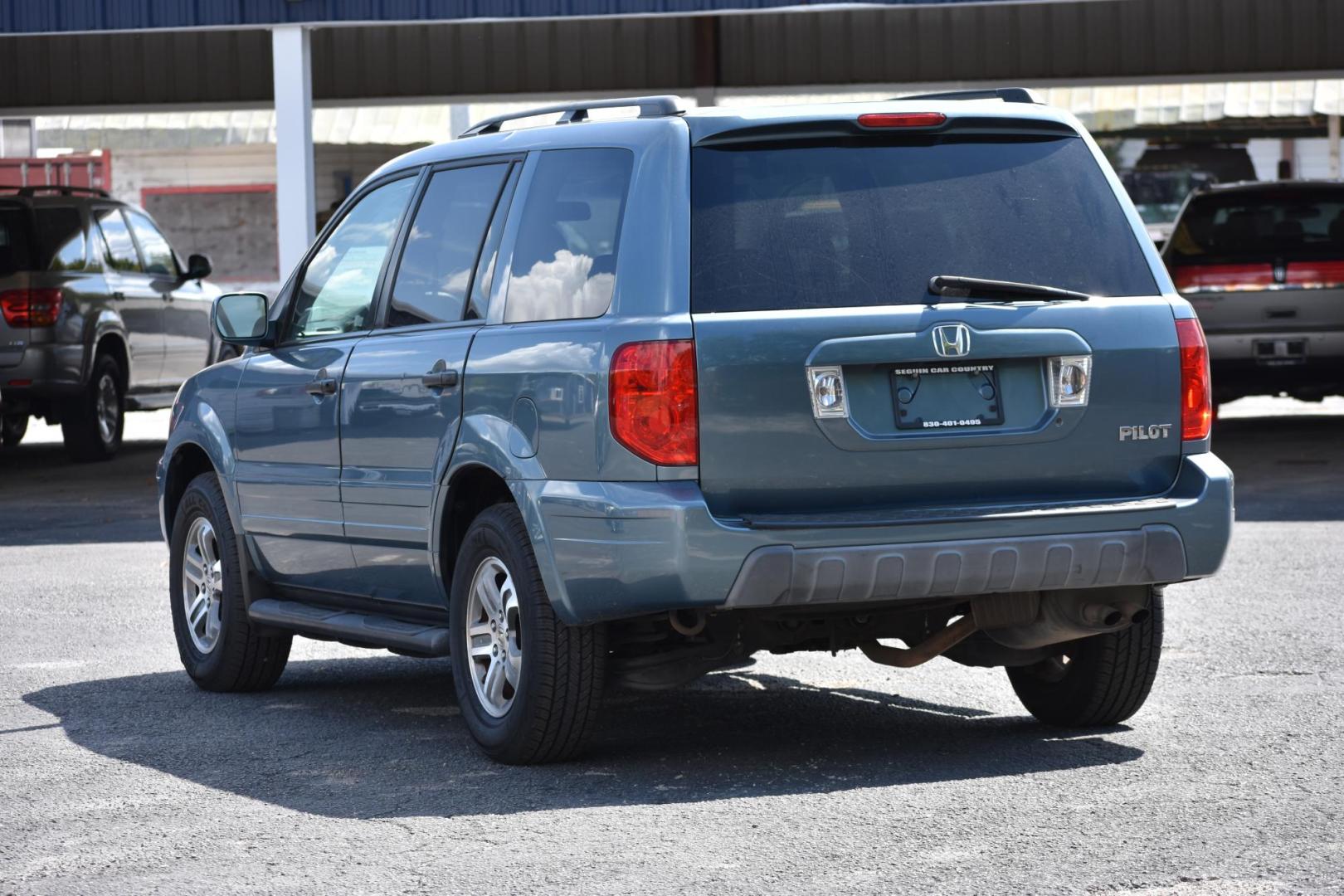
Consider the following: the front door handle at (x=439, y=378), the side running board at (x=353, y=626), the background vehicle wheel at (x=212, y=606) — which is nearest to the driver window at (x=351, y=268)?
the front door handle at (x=439, y=378)

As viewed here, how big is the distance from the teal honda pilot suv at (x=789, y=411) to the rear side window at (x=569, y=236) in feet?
0.03

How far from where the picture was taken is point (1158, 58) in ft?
96.2

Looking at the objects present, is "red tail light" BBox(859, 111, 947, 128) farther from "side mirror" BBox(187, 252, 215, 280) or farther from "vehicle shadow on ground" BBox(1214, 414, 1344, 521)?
"side mirror" BBox(187, 252, 215, 280)

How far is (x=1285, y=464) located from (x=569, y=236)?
36.6 feet

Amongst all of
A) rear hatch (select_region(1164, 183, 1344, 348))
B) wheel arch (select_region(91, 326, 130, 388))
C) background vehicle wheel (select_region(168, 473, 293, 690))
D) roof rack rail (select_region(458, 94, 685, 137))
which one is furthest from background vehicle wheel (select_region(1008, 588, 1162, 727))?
wheel arch (select_region(91, 326, 130, 388))

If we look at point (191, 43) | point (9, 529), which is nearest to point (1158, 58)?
point (191, 43)

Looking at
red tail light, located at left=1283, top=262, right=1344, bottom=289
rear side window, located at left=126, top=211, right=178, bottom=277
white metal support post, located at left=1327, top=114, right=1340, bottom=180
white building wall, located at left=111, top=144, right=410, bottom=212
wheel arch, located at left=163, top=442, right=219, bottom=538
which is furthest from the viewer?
white building wall, located at left=111, top=144, right=410, bottom=212

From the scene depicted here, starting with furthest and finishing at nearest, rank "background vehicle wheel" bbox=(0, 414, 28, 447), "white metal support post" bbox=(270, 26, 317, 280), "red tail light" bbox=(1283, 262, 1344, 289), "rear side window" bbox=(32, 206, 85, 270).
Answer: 1. "background vehicle wheel" bbox=(0, 414, 28, 447)
2. "rear side window" bbox=(32, 206, 85, 270)
3. "red tail light" bbox=(1283, 262, 1344, 289)
4. "white metal support post" bbox=(270, 26, 317, 280)

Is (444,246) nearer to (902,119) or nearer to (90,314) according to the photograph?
(902,119)

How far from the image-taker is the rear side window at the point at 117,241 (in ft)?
60.2

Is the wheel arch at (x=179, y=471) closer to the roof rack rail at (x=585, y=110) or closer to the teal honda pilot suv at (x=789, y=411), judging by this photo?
the teal honda pilot suv at (x=789, y=411)

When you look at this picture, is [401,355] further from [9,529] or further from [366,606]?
[9,529]

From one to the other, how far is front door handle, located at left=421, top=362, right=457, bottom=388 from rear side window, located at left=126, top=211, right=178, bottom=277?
502 inches

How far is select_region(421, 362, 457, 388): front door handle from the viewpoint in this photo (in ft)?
21.6
